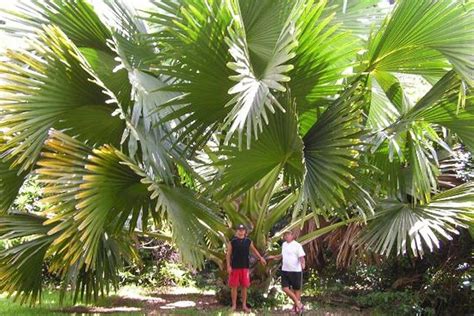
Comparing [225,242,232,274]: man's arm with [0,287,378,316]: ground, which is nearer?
[225,242,232,274]: man's arm

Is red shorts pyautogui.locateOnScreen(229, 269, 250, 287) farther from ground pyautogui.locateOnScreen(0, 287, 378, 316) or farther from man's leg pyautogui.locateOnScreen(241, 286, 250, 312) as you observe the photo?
ground pyautogui.locateOnScreen(0, 287, 378, 316)

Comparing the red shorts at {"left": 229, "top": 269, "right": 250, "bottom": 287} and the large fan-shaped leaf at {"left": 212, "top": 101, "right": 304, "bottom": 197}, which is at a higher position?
the large fan-shaped leaf at {"left": 212, "top": 101, "right": 304, "bottom": 197}

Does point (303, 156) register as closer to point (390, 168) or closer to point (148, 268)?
point (390, 168)

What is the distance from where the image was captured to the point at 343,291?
10305 mm

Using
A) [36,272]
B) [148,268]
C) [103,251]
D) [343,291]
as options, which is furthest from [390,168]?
[148,268]

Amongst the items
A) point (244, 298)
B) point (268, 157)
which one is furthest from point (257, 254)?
point (268, 157)

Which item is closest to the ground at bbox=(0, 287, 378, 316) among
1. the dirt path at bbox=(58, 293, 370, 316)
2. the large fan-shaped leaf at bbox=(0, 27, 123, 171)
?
the dirt path at bbox=(58, 293, 370, 316)

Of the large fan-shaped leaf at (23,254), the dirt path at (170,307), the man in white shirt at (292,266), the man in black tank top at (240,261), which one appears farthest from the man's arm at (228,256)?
the large fan-shaped leaf at (23,254)

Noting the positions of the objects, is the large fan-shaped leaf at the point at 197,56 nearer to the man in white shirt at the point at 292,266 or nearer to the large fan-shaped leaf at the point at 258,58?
the large fan-shaped leaf at the point at 258,58

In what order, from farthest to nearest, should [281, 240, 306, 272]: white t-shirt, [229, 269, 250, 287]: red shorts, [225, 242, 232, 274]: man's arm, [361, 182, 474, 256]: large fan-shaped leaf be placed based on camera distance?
[281, 240, 306, 272]: white t-shirt → [229, 269, 250, 287]: red shorts → [225, 242, 232, 274]: man's arm → [361, 182, 474, 256]: large fan-shaped leaf

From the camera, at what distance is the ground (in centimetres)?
771

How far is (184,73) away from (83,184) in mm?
1287

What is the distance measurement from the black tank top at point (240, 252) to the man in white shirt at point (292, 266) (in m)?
0.63

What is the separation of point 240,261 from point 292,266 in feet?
3.06
